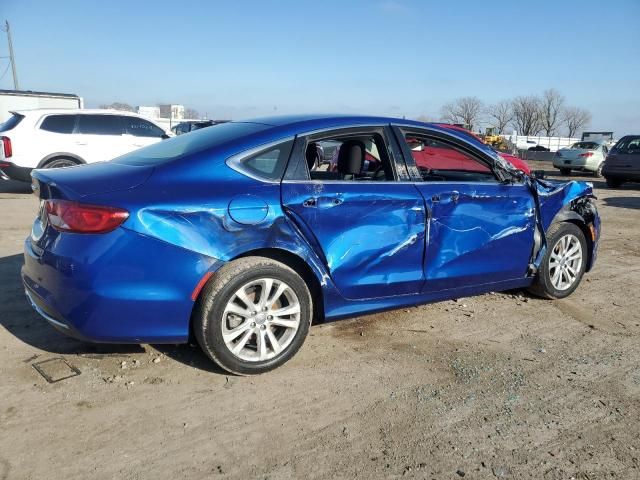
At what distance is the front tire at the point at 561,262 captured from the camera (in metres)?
4.70

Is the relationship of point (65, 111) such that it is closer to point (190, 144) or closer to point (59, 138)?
point (59, 138)

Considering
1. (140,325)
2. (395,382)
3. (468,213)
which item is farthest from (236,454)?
(468,213)

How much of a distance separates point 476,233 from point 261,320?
182 centimetres

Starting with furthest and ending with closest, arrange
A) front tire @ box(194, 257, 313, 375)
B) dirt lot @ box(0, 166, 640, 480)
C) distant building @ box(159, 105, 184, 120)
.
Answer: distant building @ box(159, 105, 184, 120) < front tire @ box(194, 257, 313, 375) < dirt lot @ box(0, 166, 640, 480)

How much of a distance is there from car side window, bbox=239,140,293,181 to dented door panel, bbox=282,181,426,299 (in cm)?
12

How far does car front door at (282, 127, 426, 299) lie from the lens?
11.2ft

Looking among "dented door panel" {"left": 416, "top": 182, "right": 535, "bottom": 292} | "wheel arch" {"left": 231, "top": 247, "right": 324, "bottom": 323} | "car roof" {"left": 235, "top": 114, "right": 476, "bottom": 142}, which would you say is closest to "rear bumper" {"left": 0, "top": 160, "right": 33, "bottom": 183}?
"car roof" {"left": 235, "top": 114, "right": 476, "bottom": 142}

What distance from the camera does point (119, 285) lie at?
2910 mm

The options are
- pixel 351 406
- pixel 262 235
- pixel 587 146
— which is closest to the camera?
pixel 351 406

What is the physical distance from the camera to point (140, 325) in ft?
9.90

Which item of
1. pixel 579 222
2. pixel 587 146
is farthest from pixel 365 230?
pixel 587 146

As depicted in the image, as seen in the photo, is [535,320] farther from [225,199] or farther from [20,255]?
[20,255]

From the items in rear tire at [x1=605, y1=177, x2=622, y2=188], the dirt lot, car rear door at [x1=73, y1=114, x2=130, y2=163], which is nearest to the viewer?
the dirt lot

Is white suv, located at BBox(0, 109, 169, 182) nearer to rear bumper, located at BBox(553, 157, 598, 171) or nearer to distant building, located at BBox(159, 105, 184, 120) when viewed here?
rear bumper, located at BBox(553, 157, 598, 171)
